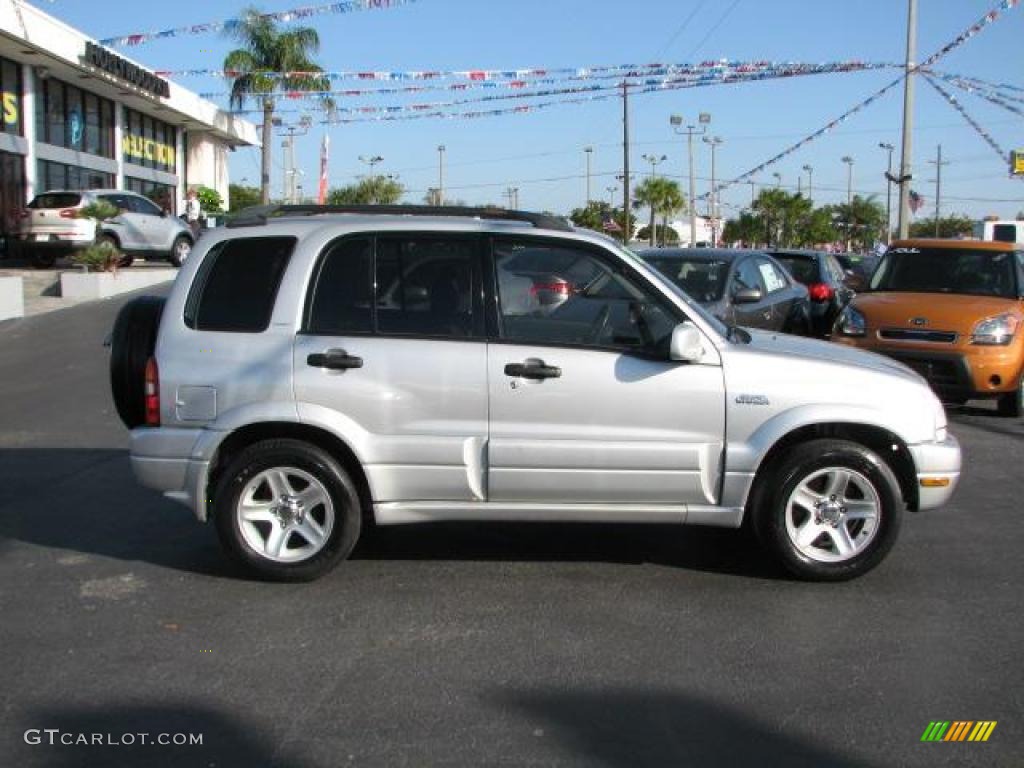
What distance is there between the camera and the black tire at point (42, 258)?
74.2 ft

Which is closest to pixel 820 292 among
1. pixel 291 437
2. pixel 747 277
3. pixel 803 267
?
pixel 803 267

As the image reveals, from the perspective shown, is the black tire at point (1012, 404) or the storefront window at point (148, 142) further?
the storefront window at point (148, 142)

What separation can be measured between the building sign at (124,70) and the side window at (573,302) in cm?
2475

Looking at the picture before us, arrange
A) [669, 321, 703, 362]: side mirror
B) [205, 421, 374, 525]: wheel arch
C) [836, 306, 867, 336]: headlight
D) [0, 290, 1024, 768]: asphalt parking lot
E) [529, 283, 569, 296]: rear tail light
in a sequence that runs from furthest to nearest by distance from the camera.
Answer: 1. [836, 306, 867, 336]: headlight
2. [529, 283, 569, 296]: rear tail light
3. [205, 421, 374, 525]: wheel arch
4. [669, 321, 703, 362]: side mirror
5. [0, 290, 1024, 768]: asphalt parking lot

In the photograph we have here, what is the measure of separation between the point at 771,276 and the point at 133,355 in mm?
8355

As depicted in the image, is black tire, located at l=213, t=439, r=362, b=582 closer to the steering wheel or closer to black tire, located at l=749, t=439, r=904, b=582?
the steering wheel

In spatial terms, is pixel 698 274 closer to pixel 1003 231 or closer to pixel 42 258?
pixel 42 258

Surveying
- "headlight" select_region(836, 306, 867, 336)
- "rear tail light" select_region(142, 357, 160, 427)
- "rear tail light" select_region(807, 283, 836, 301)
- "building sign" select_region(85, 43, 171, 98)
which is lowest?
"rear tail light" select_region(142, 357, 160, 427)

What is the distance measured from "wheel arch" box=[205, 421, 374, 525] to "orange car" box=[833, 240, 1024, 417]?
6708mm

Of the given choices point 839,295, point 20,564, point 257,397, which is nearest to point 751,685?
point 257,397

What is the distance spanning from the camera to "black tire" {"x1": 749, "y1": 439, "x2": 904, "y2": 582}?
5289 mm

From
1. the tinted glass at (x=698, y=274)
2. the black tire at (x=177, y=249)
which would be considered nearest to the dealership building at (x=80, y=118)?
the black tire at (x=177, y=249)

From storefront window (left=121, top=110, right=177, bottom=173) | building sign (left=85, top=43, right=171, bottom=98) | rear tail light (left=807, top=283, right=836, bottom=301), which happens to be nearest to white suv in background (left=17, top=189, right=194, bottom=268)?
building sign (left=85, top=43, right=171, bottom=98)

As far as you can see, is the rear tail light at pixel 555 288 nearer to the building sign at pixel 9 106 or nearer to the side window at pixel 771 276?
the side window at pixel 771 276
